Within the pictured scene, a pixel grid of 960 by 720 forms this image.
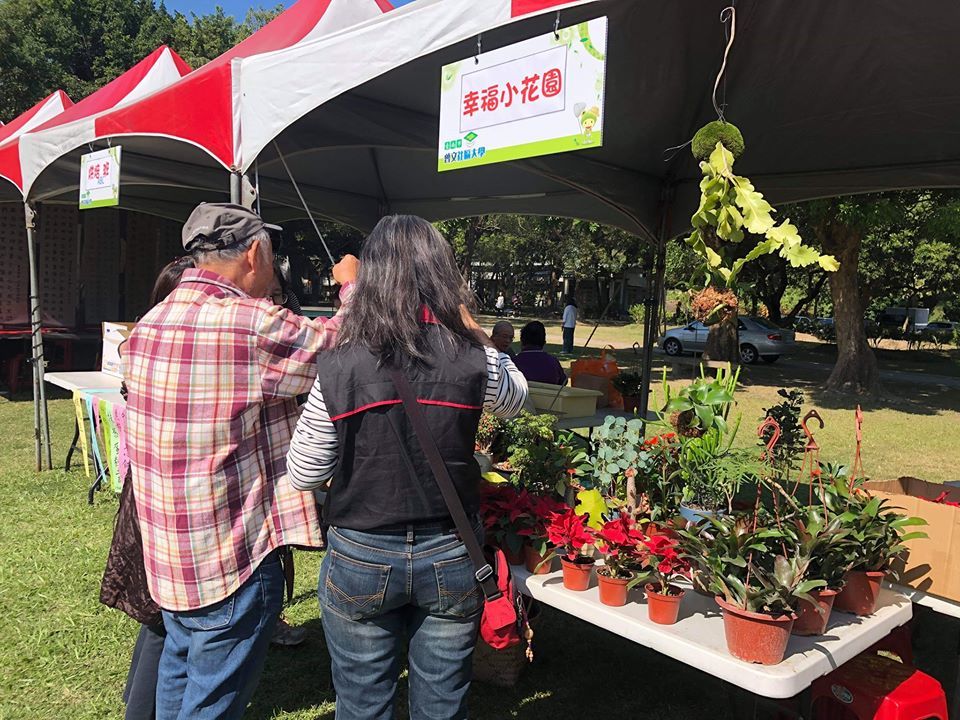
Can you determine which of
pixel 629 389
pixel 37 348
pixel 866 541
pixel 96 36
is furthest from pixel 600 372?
pixel 96 36

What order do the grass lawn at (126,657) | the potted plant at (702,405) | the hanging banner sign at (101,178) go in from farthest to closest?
the hanging banner sign at (101,178) → the grass lawn at (126,657) → the potted plant at (702,405)

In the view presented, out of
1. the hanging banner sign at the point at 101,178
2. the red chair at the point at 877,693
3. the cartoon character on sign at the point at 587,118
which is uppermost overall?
the hanging banner sign at the point at 101,178

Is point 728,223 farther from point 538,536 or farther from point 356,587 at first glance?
point 356,587

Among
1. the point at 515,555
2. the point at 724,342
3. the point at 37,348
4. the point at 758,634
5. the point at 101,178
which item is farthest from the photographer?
the point at 724,342

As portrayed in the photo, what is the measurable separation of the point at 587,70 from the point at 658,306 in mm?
2996

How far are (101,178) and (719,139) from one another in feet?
11.8

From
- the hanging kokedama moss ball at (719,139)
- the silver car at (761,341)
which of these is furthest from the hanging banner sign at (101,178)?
the silver car at (761,341)

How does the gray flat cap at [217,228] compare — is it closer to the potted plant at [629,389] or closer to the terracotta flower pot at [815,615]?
the terracotta flower pot at [815,615]

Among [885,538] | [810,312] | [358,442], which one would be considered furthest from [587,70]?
[810,312]

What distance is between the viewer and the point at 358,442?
1453 mm

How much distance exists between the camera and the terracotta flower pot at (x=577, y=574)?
194 centimetres

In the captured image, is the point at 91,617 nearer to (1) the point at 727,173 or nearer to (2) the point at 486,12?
(2) the point at 486,12

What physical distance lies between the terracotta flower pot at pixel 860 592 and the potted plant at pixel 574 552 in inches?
26.6

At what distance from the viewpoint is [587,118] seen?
1864mm
